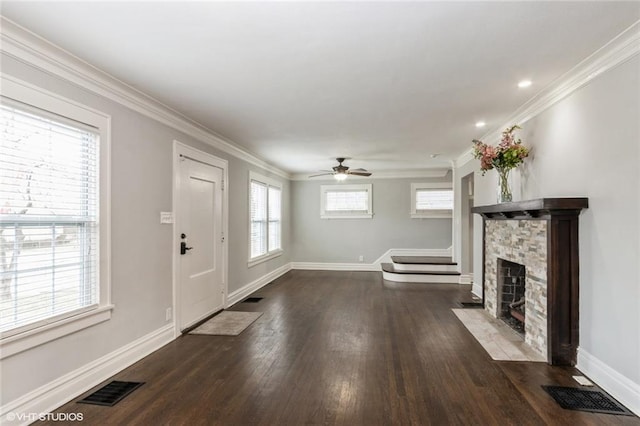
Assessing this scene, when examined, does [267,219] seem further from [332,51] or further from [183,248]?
[332,51]

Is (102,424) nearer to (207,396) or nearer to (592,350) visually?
(207,396)

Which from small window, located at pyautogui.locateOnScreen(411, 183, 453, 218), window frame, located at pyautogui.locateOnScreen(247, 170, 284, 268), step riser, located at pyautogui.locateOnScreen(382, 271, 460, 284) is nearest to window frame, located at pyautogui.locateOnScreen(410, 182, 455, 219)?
small window, located at pyautogui.locateOnScreen(411, 183, 453, 218)

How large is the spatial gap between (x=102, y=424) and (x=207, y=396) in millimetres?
649

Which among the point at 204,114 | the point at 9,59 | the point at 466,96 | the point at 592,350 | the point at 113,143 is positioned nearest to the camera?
the point at 9,59

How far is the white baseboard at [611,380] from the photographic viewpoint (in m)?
2.21

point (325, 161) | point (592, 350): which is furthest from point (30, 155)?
point (325, 161)

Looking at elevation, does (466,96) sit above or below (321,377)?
above

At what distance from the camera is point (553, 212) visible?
281cm

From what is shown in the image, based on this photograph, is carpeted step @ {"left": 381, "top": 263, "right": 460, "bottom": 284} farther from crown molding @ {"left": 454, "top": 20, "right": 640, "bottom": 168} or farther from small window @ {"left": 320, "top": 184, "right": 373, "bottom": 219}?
crown molding @ {"left": 454, "top": 20, "right": 640, "bottom": 168}

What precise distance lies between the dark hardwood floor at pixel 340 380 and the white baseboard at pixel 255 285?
3.65ft

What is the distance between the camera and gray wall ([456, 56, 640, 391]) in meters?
2.22

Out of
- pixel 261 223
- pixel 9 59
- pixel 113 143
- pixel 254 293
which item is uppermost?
pixel 9 59

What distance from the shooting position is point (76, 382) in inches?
96.9

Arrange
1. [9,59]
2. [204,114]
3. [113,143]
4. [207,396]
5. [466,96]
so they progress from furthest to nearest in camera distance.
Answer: [204,114] < [466,96] < [113,143] < [207,396] < [9,59]
